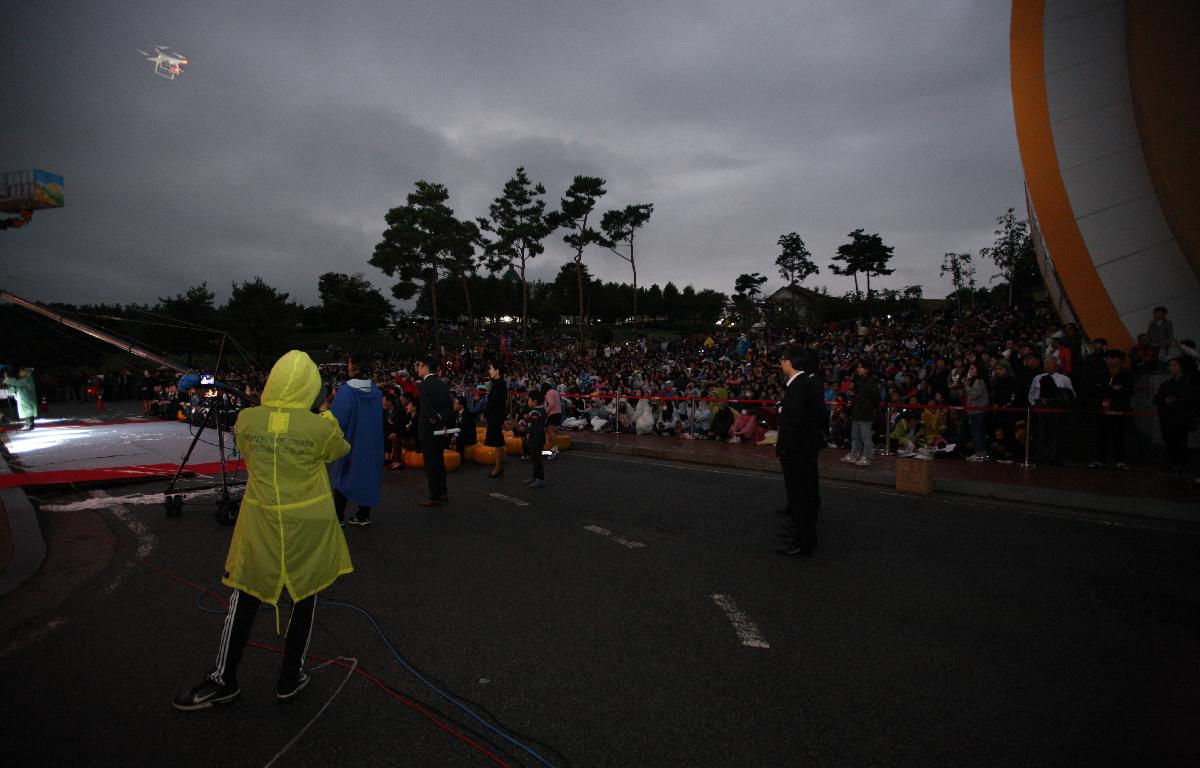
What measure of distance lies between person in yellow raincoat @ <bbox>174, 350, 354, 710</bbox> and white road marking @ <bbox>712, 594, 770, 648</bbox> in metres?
2.43

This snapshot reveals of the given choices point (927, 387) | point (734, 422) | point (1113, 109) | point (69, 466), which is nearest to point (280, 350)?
point (69, 466)

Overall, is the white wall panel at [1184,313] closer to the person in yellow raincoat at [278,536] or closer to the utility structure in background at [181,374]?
the person in yellow raincoat at [278,536]

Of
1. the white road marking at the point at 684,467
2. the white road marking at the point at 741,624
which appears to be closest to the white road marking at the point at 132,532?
the white road marking at the point at 741,624

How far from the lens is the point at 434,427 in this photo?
23.2 ft

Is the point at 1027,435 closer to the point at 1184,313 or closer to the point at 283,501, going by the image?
the point at 1184,313

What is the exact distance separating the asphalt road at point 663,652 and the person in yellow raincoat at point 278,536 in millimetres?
227

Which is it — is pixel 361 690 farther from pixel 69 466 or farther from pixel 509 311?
pixel 509 311

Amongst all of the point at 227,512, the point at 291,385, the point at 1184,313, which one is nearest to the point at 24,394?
the point at 227,512

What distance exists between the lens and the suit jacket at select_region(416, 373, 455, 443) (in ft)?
23.2

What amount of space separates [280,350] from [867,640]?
46881mm

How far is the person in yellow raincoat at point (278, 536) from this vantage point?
9.02 ft

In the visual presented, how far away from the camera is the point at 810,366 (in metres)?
5.38

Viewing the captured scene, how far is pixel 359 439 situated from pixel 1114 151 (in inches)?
637

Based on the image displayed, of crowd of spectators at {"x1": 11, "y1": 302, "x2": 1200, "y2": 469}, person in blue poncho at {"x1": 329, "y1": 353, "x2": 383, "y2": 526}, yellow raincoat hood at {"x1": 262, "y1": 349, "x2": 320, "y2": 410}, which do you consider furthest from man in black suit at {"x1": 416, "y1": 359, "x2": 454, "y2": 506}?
yellow raincoat hood at {"x1": 262, "y1": 349, "x2": 320, "y2": 410}
